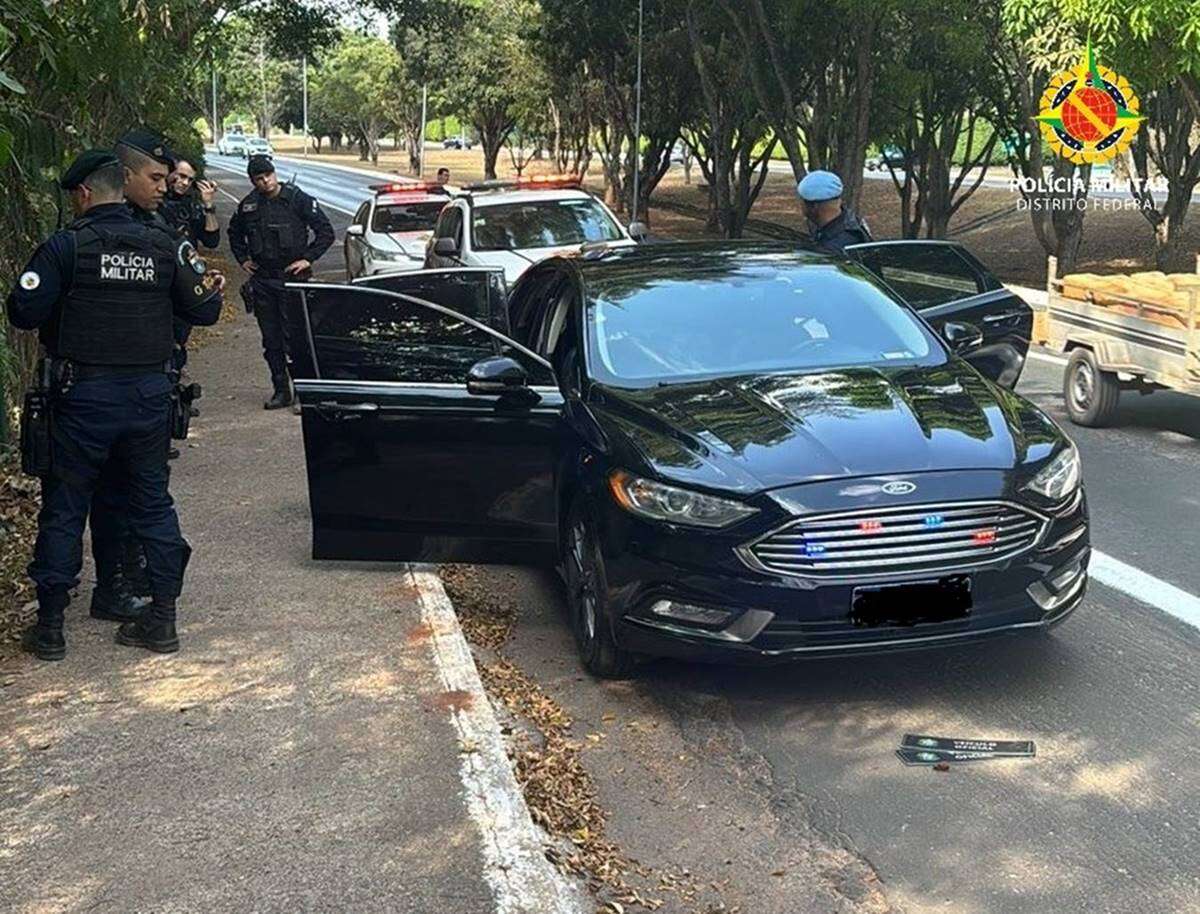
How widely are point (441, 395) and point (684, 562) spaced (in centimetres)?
155

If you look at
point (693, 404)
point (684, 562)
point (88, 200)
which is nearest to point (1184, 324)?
point (693, 404)

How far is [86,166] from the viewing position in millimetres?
5148

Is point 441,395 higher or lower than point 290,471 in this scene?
higher

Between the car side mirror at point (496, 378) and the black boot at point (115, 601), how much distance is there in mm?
1634

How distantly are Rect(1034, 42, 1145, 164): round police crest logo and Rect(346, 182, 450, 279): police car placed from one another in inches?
347

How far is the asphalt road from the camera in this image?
13.0 feet


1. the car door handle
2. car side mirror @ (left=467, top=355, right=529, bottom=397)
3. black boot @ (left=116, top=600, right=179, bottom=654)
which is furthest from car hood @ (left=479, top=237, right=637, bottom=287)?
black boot @ (left=116, top=600, right=179, bottom=654)

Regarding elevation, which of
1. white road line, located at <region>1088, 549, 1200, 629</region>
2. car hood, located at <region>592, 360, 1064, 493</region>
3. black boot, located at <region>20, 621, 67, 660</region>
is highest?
A: car hood, located at <region>592, 360, 1064, 493</region>

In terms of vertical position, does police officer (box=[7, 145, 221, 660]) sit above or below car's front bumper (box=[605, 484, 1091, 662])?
above

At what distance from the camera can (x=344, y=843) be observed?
398 centimetres

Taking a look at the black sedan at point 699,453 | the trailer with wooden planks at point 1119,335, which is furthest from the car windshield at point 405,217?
the black sedan at point 699,453

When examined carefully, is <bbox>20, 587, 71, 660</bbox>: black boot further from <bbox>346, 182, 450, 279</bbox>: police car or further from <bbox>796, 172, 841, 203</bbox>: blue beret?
<bbox>346, 182, 450, 279</bbox>: police car

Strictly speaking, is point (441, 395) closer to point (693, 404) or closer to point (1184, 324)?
point (693, 404)

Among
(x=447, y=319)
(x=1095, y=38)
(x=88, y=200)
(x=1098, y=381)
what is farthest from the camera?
(x=1095, y=38)
